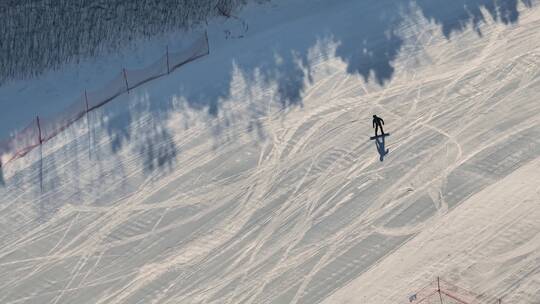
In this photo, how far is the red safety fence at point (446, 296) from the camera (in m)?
13.8

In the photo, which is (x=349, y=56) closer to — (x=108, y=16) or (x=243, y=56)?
(x=243, y=56)

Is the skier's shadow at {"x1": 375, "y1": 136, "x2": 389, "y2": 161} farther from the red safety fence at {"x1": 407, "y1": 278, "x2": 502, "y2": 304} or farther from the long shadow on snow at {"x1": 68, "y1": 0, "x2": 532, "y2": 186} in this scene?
the red safety fence at {"x1": 407, "y1": 278, "x2": 502, "y2": 304}

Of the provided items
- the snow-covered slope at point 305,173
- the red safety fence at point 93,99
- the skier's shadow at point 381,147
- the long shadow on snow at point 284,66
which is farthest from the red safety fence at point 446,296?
the red safety fence at point 93,99

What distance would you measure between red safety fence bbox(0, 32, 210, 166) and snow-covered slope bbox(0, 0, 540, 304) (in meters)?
0.25

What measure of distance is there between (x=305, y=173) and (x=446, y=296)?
3418 millimetres

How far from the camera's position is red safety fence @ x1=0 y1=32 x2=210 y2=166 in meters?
16.4

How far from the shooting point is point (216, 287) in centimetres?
1434

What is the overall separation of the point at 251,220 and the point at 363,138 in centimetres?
272

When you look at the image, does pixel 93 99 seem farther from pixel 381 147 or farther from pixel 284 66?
pixel 381 147

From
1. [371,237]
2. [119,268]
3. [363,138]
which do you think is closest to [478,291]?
[371,237]

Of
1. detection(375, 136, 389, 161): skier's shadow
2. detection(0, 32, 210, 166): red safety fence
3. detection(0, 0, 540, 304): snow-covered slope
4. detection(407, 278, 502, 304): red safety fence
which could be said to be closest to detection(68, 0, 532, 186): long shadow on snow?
detection(0, 0, 540, 304): snow-covered slope

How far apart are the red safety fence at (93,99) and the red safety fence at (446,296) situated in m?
6.78

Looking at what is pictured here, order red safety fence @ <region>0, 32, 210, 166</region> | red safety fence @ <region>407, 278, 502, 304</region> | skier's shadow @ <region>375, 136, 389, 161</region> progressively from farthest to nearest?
red safety fence @ <region>0, 32, 210, 166</region> → skier's shadow @ <region>375, 136, 389, 161</region> → red safety fence @ <region>407, 278, 502, 304</region>

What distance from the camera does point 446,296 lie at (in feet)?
45.7
